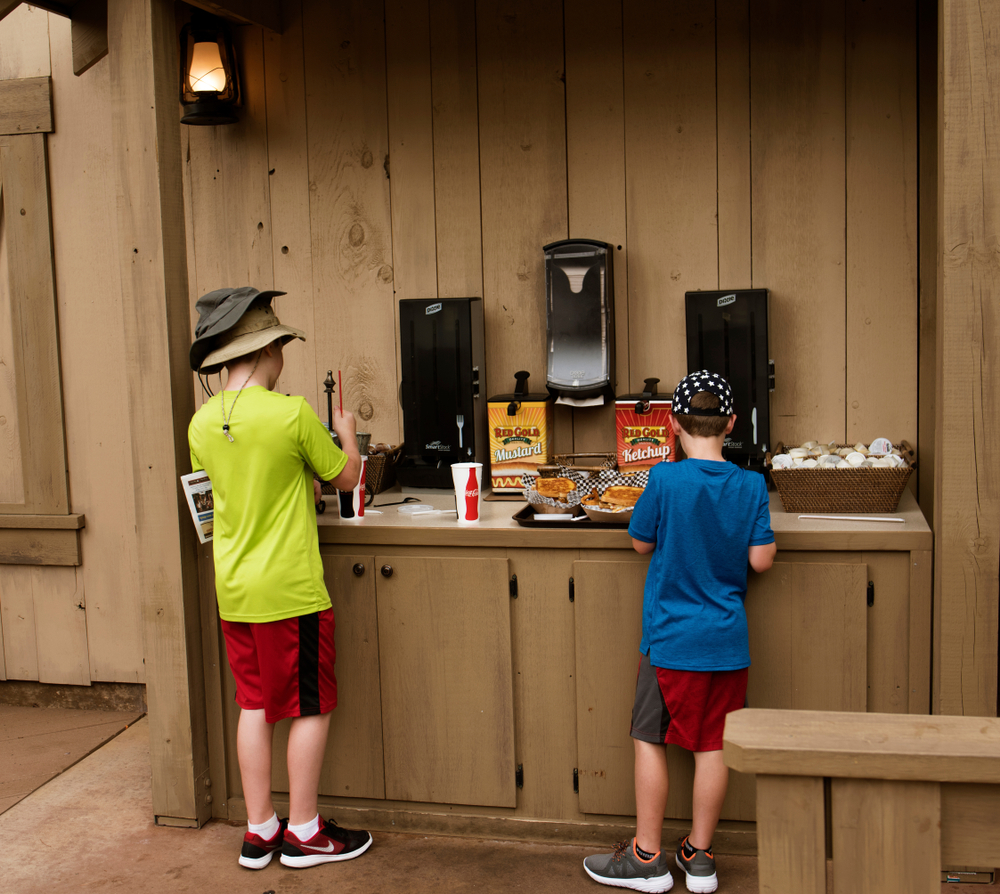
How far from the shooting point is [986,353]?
2338 millimetres

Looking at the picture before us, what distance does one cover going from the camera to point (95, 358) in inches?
151

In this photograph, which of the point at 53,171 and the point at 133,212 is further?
the point at 53,171

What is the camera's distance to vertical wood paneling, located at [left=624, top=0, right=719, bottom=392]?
3238mm

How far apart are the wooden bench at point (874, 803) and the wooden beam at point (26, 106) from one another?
364 centimetres

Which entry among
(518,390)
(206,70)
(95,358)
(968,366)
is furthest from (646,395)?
(95,358)

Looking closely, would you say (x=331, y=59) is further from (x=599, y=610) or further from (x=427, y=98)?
(x=599, y=610)

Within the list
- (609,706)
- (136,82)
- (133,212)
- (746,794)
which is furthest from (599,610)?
(136,82)

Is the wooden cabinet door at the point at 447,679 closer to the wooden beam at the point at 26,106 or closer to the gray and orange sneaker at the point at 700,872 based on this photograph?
the gray and orange sneaker at the point at 700,872

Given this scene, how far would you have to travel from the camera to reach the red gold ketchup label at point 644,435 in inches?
121

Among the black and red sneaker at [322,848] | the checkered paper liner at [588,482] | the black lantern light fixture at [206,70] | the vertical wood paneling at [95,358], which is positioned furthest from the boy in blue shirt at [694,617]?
the vertical wood paneling at [95,358]

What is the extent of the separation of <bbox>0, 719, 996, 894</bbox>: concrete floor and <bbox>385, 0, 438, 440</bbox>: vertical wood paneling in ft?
6.06

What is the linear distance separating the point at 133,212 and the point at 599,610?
176 cm

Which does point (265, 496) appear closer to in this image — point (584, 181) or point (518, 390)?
point (518, 390)

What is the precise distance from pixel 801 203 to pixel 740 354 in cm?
53
